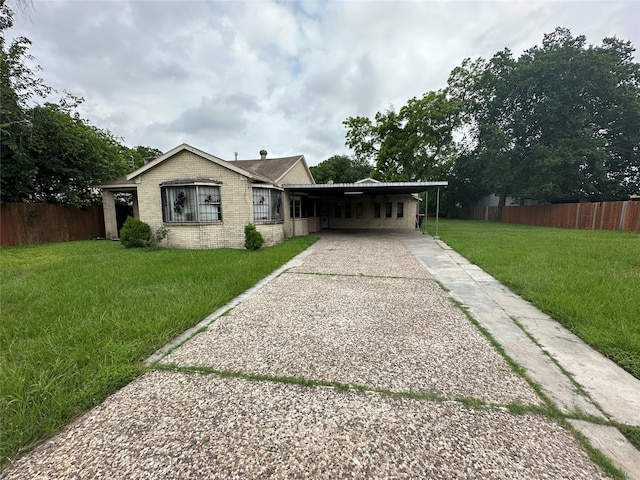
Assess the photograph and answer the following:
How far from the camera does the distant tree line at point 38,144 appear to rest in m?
10.6

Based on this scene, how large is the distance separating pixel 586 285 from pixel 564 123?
2597 cm

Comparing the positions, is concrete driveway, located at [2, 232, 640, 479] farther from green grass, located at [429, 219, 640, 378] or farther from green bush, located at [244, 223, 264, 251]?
green bush, located at [244, 223, 264, 251]

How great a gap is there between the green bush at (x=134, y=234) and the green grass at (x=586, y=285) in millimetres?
11876

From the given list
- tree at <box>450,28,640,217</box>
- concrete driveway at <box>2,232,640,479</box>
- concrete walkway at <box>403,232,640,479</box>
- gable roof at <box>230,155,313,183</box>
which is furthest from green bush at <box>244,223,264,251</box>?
tree at <box>450,28,640,217</box>

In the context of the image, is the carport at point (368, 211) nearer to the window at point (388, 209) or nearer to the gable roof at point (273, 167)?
the window at point (388, 209)

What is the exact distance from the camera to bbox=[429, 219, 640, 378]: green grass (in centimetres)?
325

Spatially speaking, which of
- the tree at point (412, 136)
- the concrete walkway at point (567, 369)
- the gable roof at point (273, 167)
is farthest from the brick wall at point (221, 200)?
the tree at point (412, 136)

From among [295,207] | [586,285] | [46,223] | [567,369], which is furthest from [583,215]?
[46,223]

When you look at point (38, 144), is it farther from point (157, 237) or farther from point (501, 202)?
point (501, 202)

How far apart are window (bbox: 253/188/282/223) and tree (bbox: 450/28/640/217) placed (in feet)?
70.8

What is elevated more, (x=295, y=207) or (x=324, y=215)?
(x=295, y=207)

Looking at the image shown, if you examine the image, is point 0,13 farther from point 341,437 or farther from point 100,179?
point 341,437

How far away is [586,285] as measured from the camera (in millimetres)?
5043

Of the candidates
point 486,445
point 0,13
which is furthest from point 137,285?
point 0,13
